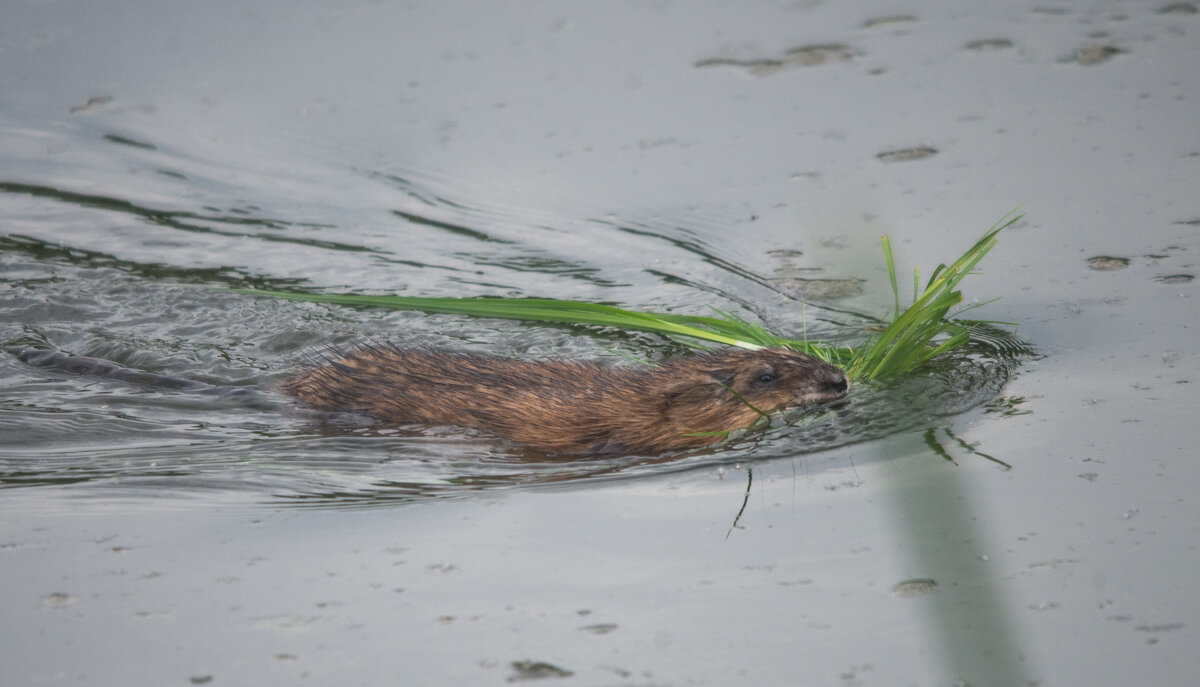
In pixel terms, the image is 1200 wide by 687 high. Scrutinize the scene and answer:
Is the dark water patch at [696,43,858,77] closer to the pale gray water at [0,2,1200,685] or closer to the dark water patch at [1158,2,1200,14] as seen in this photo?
the pale gray water at [0,2,1200,685]

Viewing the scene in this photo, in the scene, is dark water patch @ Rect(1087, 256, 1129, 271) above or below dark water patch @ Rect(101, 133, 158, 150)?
below

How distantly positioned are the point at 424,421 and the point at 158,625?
1.93 metres

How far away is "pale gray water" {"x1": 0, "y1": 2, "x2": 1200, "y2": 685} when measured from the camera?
3.30 metres

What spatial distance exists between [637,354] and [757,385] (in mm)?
1328

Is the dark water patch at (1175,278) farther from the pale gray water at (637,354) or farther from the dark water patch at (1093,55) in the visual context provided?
the dark water patch at (1093,55)

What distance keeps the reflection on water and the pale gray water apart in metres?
0.02

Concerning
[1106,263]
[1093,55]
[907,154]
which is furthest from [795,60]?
[1106,263]

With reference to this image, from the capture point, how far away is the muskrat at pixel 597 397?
16.6ft

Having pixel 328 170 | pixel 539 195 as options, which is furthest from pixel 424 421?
pixel 328 170

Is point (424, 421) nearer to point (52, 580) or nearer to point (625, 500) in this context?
point (625, 500)

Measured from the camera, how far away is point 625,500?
4250 mm

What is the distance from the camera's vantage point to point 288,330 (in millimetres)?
6742

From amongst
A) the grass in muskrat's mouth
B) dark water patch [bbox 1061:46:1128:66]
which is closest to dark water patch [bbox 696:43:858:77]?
dark water patch [bbox 1061:46:1128:66]

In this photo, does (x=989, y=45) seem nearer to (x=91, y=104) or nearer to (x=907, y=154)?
(x=907, y=154)
